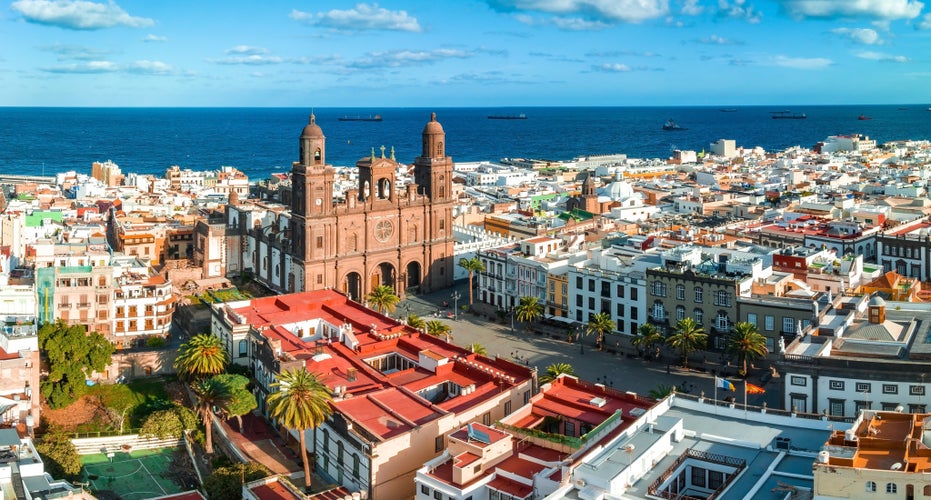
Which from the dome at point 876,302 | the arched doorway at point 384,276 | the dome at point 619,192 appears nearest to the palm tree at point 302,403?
the dome at point 876,302

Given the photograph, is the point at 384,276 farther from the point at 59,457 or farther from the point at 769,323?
the point at 59,457

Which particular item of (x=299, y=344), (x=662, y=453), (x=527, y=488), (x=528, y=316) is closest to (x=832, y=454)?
(x=662, y=453)

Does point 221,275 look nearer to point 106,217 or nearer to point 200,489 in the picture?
point 106,217

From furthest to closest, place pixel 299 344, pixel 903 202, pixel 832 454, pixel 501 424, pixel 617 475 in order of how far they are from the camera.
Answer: pixel 903 202 → pixel 299 344 → pixel 501 424 → pixel 617 475 → pixel 832 454

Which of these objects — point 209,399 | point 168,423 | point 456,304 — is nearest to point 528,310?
point 456,304

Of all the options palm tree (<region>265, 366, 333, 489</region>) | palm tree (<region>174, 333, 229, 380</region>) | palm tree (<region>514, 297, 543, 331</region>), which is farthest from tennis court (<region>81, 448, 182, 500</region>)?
palm tree (<region>514, 297, 543, 331</region>)
